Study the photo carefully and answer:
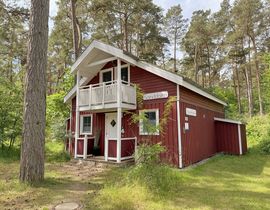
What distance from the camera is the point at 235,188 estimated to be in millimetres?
6293

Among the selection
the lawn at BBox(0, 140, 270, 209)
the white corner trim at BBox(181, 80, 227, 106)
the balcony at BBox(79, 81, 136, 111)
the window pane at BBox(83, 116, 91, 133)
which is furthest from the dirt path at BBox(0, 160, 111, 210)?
the white corner trim at BBox(181, 80, 227, 106)

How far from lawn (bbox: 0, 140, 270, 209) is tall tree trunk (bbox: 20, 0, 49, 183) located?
0.53 m

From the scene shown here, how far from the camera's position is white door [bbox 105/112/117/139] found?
1138 cm

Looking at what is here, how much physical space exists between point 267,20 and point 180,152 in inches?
717

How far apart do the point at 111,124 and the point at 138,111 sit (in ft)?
6.00

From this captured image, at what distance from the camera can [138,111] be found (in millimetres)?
10453

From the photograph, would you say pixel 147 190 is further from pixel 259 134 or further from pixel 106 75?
pixel 259 134

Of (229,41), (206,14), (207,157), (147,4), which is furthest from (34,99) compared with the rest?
(206,14)

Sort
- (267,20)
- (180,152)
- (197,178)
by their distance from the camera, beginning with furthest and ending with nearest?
(267,20) < (180,152) < (197,178)

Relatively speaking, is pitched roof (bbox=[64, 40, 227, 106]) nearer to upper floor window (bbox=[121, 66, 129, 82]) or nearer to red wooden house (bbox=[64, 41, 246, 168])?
red wooden house (bbox=[64, 41, 246, 168])

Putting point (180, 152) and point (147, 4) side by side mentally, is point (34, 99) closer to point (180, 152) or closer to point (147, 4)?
point (180, 152)

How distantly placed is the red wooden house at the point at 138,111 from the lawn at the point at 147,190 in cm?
161

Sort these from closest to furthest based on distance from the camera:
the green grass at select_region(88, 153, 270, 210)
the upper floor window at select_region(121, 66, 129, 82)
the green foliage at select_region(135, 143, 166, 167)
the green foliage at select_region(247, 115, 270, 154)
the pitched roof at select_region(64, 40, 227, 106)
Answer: the green grass at select_region(88, 153, 270, 210), the green foliage at select_region(135, 143, 166, 167), the pitched roof at select_region(64, 40, 227, 106), the upper floor window at select_region(121, 66, 129, 82), the green foliage at select_region(247, 115, 270, 154)

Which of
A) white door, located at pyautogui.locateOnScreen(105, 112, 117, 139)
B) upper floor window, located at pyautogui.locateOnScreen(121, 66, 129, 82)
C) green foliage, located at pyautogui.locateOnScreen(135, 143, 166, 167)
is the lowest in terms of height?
green foliage, located at pyautogui.locateOnScreen(135, 143, 166, 167)
